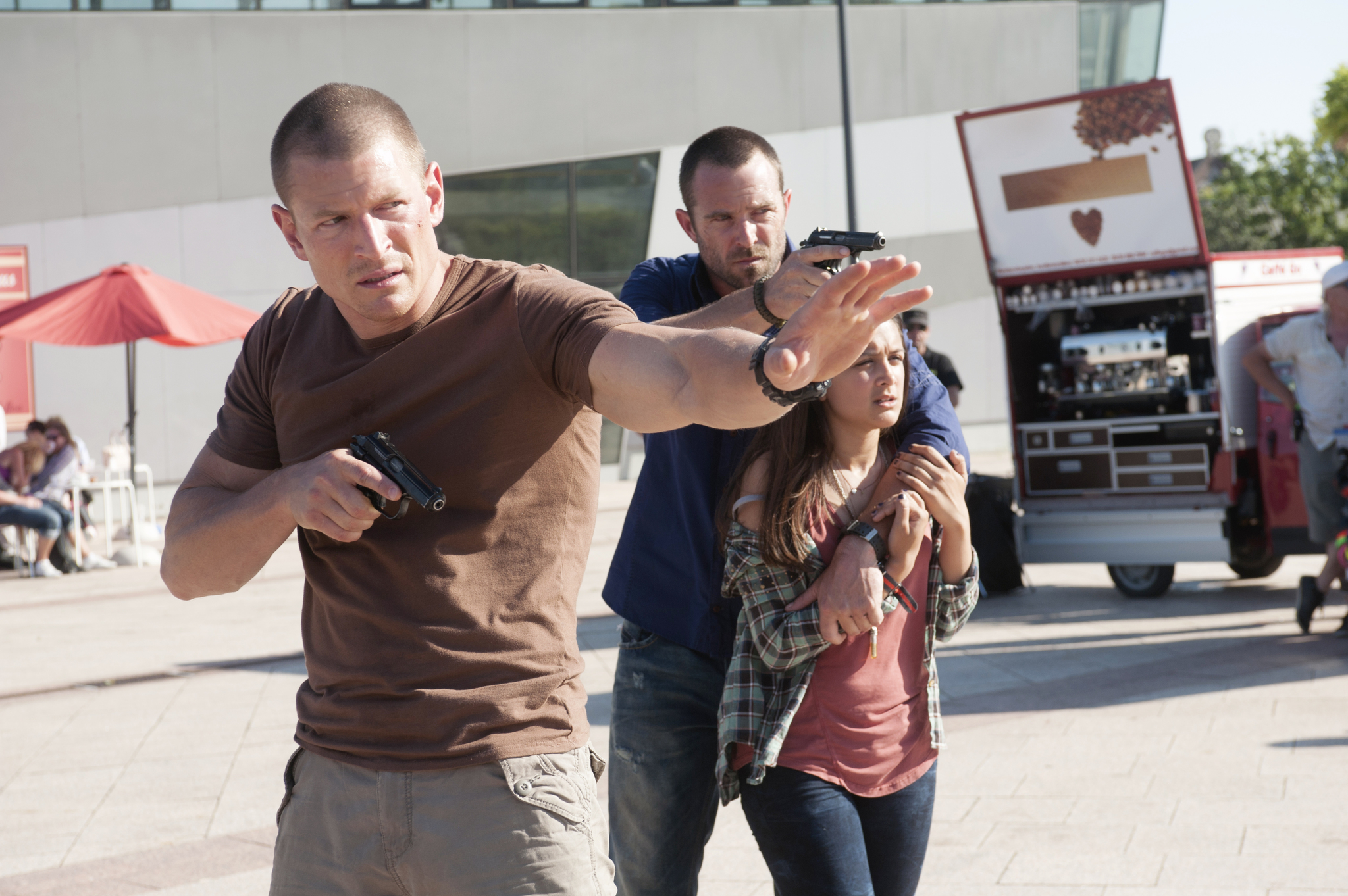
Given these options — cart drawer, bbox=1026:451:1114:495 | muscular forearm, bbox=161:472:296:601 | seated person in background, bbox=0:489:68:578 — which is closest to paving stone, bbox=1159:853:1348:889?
muscular forearm, bbox=161:472:296:601

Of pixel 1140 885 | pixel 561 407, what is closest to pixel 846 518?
pixel 561 407

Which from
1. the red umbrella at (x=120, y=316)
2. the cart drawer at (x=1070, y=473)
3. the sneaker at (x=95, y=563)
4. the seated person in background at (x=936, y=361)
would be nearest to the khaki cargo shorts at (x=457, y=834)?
the seated person in background at (x=936, y=361)

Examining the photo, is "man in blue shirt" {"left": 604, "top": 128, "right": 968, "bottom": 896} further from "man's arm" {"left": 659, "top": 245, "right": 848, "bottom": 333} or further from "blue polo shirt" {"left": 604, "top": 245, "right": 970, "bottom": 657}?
"man's arm" {"left": 659, "top": 245, "right": 848, "bottom": 333}

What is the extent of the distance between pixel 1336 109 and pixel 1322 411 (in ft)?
93.2

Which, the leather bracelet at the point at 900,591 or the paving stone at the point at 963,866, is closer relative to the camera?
the leather bracelet at the point at 900,591

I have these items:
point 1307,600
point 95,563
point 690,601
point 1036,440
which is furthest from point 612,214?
point 690,601

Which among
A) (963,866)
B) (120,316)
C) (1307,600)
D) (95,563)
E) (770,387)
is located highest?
(120,316)

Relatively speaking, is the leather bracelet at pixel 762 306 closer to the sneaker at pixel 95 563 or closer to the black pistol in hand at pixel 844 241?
the black pistol in hand at pixel 844 241

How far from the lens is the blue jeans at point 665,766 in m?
2.82

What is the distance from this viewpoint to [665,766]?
282 cm

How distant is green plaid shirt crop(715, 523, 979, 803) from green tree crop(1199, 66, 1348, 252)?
114ft

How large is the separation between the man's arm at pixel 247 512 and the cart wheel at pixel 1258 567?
30.0 feet

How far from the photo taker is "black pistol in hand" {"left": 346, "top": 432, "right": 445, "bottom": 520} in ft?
6.09

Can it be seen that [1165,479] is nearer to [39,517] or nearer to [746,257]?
[746,257]
